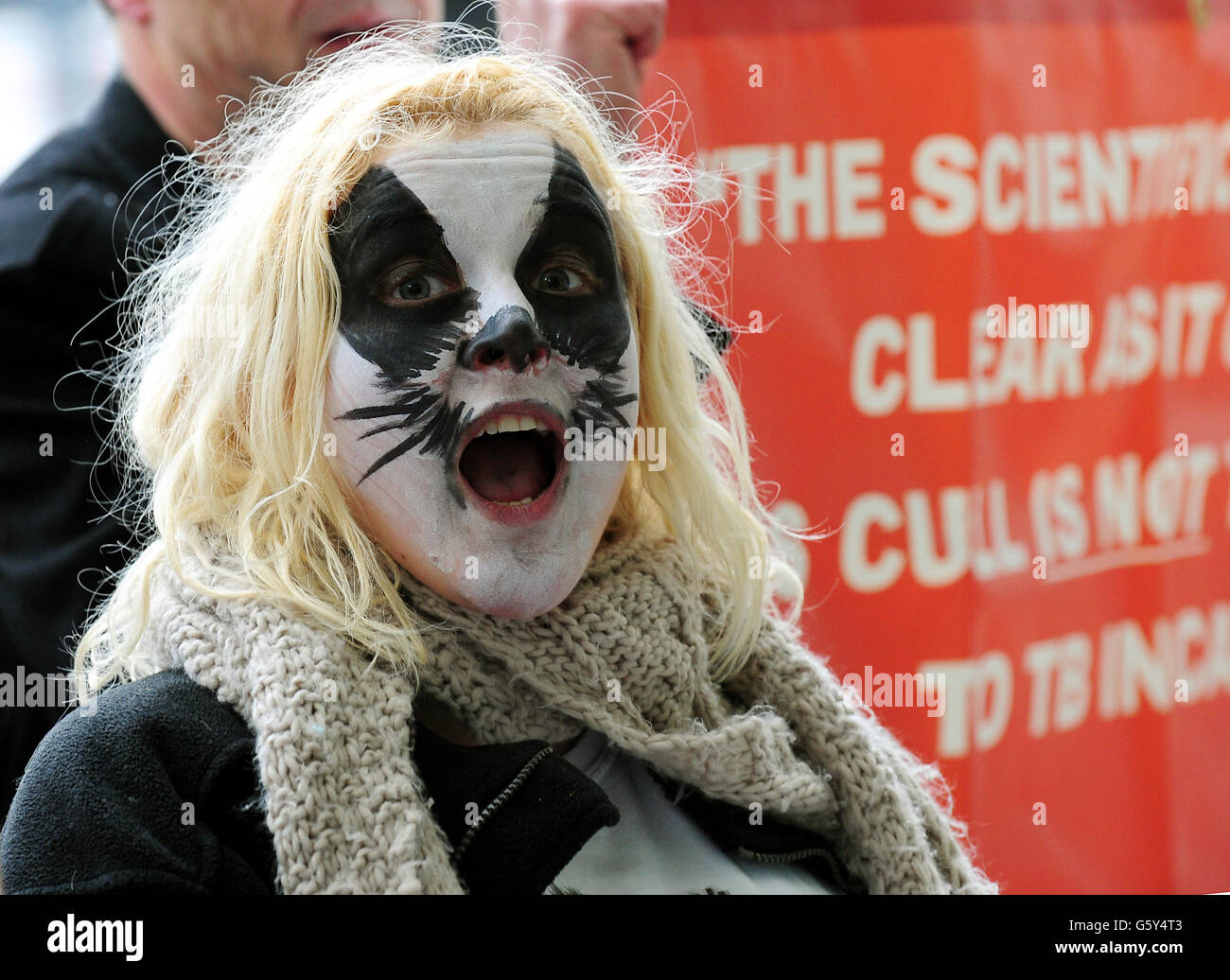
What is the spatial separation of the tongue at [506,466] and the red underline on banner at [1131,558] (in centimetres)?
153

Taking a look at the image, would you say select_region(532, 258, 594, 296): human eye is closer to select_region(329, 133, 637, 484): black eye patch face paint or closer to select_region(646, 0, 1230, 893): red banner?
select_region(329, 133, 637, 484): black eye patch face paint

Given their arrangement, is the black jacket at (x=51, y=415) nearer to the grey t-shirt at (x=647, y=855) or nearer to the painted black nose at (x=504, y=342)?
the painted black nose at (x=504, y=342)

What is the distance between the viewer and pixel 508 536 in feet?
4.65

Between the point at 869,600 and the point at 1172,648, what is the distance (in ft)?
2.18

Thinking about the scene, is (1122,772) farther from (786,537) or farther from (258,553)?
(258,553)

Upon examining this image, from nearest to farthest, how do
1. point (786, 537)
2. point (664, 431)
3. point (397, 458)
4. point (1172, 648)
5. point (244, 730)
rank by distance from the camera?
point (244, 730) → point (397, 458) → point (664, 431) → point (786, 537) → point (1172, 648)

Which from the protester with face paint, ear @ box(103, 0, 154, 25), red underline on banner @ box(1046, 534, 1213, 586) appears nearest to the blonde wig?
the protester with face paint

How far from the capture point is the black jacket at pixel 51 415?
1800 millimetres

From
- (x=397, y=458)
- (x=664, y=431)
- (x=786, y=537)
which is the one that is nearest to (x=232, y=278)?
(x=397, y=458)

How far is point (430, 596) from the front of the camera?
144 cm

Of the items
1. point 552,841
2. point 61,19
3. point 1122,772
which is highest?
point 61,19

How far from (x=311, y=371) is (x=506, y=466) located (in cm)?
22

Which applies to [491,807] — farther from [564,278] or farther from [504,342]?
[564,278]

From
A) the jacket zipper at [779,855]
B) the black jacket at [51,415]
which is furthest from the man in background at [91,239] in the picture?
the jacket zipper at [779,855]
